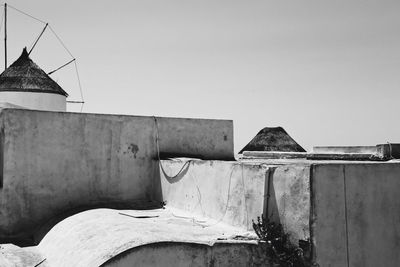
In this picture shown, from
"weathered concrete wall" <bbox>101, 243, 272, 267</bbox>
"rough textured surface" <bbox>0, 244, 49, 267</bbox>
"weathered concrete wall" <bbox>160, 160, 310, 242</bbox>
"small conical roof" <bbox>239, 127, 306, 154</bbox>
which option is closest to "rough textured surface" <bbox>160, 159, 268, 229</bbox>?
"weathered concrete wall" <bbox>160, 160, 310, 242</bbox>

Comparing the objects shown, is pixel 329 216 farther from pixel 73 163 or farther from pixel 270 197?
pixel 73 163

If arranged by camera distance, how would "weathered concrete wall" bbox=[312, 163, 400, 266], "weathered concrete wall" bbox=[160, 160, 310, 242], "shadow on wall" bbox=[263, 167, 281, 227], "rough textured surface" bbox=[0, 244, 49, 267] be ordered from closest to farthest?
"weathered concrete wall" bbox=[312, 163, 400, 266], "weathered concrete wall" bbox=[160, 160, 310, 242], "shadow on wall" bbox=[263, 167, 281, 227], "rough textured surface" bbox=[0, 244, 49, 267]

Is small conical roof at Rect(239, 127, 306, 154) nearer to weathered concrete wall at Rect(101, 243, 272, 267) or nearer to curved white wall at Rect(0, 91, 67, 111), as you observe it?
curved white wall at Rect(0, 91, 67, 111)

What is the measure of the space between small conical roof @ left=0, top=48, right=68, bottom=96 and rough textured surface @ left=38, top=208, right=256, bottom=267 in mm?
16615

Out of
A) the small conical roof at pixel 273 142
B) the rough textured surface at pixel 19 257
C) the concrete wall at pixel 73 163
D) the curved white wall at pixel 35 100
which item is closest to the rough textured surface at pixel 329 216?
the rough textured surface at pixel 19 257

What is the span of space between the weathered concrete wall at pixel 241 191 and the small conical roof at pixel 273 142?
1752cm

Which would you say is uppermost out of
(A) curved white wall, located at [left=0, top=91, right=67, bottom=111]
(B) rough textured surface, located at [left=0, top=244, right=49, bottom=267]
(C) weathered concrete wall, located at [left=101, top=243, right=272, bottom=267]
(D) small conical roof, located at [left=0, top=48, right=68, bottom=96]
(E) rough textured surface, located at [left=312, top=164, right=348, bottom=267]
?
(D) small conical roof, located at [left=0, top=48, right=68, bottom=96]

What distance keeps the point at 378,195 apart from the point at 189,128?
5584mm

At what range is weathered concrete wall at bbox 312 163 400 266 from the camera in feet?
17.9

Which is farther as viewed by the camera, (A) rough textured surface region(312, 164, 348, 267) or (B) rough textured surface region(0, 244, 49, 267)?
(B) rough textured surface region(0, 244, 49, 267)

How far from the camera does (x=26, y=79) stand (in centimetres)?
2323

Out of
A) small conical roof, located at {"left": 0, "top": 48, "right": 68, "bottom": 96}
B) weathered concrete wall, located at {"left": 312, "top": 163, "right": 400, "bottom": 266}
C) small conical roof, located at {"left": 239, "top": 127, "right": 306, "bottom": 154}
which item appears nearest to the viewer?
weathered concrete wall, located at {"left": 312, "top": 163, "right": 400, "bottom": 266}

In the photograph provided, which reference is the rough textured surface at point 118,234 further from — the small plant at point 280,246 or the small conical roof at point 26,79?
the small conical roof at point 26,79

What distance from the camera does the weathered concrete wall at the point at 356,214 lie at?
17.9 ft
